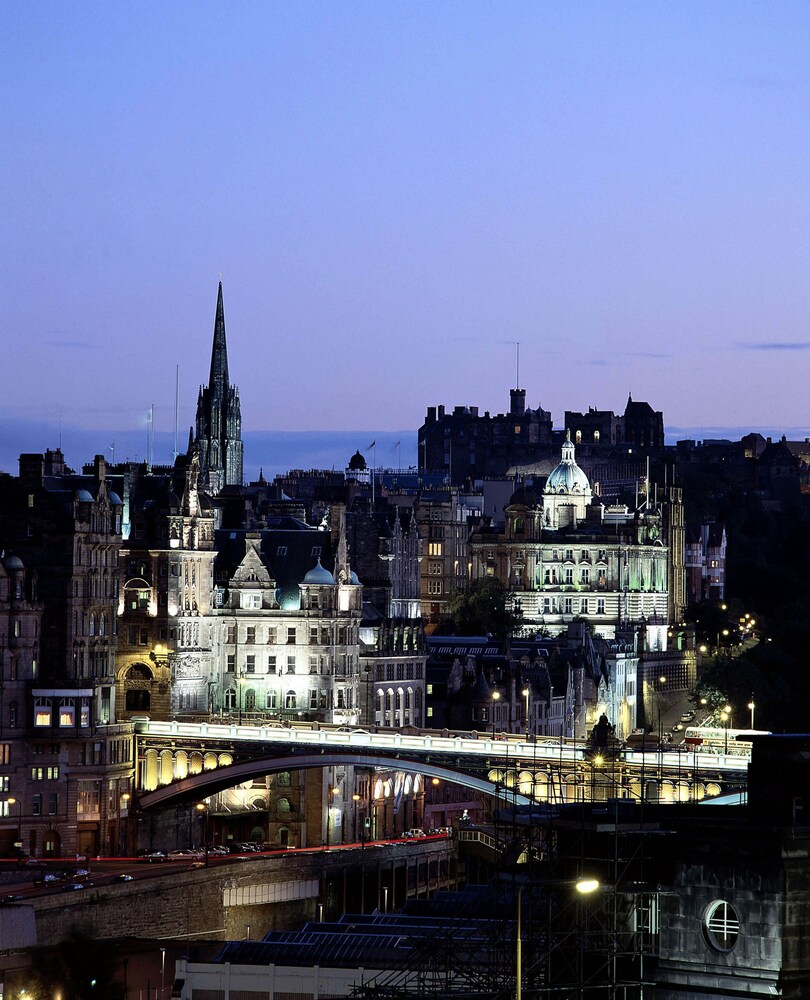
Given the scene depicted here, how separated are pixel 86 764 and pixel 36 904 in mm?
30428

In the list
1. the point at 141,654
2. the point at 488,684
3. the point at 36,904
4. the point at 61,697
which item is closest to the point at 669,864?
the point at 36,904

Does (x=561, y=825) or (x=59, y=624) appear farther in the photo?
(x=59, y=624)

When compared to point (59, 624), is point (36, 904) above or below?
below

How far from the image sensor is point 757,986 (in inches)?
3455

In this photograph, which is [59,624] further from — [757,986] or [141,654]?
[757,986]

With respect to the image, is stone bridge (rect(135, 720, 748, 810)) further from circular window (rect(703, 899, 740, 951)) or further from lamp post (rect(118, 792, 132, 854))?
circular window (rect(703, 899, 740, 951))

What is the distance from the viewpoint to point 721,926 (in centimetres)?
8931

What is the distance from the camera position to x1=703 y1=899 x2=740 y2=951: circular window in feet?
291

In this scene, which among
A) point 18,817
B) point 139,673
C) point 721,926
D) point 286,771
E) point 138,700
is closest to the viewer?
point 721,926

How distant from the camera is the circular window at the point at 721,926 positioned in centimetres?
8869

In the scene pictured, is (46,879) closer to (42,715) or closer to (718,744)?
(42,715)

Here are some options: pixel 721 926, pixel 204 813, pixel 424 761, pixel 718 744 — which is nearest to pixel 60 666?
pixel 204 813

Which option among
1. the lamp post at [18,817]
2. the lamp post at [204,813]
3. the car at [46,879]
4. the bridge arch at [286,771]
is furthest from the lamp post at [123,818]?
the car at [46,879]

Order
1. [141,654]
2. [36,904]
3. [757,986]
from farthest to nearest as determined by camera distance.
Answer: [141,654] → [36,904] → [757,986]
